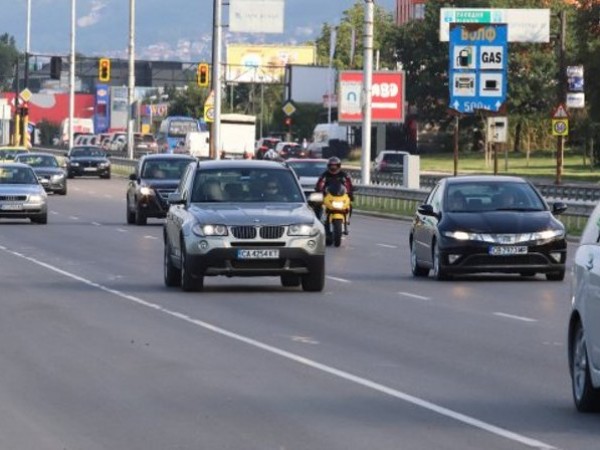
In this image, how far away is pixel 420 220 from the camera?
2856cm

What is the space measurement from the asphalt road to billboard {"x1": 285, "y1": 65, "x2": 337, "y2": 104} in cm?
11643

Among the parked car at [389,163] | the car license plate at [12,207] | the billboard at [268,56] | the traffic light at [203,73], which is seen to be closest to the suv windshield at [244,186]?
the car license plate at [12,207]

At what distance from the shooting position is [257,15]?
8175 centimetres

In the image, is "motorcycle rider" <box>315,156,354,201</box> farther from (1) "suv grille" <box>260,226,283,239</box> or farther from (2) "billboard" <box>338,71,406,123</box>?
(2) "billboard" <box>338,71,406,123</box>

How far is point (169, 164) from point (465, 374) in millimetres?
32076

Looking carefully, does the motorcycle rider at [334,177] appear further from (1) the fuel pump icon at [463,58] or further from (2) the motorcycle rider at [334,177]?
(1) the fuel pump icon at [463,58]

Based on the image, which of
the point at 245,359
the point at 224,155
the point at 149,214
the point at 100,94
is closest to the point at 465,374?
the point at 245,359

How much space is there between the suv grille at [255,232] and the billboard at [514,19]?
2502 inches

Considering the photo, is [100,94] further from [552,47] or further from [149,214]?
[149,214]

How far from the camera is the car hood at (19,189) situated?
148 ft

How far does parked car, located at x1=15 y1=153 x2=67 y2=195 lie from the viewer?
64938mm

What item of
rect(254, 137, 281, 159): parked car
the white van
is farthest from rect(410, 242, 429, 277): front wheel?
the white van

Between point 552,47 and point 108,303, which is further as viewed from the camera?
point 552,47

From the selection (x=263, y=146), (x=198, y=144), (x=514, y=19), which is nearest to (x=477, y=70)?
(x=514, y=19)
